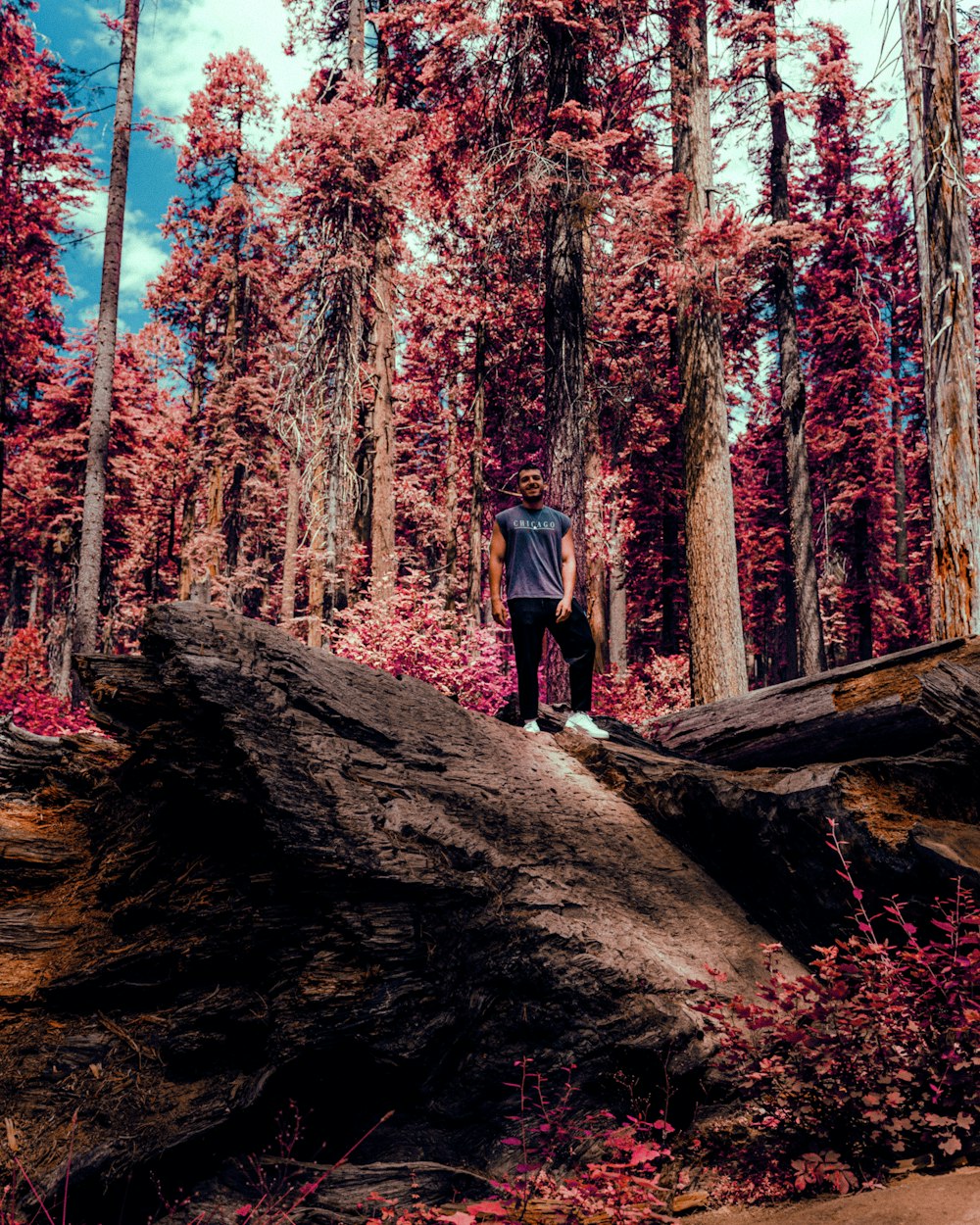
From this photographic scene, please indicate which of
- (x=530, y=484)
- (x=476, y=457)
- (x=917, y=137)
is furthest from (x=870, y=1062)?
(x=476, y=457)

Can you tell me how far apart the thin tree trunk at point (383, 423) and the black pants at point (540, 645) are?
8126 millimetres

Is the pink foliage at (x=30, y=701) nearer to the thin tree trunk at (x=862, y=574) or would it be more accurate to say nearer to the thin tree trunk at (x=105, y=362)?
the thin tree trunk at (x=105, y=362)

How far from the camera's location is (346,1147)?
3.92 m

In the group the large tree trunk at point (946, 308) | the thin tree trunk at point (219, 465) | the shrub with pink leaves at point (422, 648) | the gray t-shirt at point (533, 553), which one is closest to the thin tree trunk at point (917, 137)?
the large tree trunk at point (946, 308)

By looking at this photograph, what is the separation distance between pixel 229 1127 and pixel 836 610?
96.2 ft

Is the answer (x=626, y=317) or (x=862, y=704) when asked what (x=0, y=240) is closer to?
(x=626, y=317)

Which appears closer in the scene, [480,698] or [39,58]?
[480,698]

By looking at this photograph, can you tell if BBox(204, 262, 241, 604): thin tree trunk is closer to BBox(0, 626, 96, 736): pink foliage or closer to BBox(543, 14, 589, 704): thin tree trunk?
BBox(0, 626, 96, 736): pink foliage

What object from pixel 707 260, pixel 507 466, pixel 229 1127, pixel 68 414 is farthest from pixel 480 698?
pixel 68 414

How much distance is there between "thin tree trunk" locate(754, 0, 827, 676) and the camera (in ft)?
54.6

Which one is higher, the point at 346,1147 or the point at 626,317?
the point at 626,317

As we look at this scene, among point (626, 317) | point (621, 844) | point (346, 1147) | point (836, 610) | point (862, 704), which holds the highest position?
point (626, 317)

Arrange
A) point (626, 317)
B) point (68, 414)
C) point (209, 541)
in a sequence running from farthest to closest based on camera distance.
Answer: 1. point (68, 414)
2. point (209, 541)
3. point (626, 317)

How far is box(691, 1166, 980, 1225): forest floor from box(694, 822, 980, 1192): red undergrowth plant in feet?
0.36
